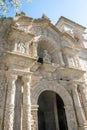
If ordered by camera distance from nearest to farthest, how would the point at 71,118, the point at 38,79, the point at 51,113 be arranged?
the point at 71,118 < the point at 38,79 < the point at 51,113

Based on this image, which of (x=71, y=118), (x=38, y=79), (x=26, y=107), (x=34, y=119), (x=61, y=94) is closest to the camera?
(x=26, y=107)

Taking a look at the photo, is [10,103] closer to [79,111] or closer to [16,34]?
[79,111]

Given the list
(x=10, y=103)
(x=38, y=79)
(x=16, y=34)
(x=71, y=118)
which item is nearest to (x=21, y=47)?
(x=16, y=34)

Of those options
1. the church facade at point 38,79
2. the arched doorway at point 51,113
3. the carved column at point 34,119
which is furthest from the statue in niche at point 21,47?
the arched doorway at point 51,113

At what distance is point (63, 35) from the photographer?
9.84 meters

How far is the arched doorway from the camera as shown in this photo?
784 centimetres

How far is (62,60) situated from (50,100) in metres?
2.70

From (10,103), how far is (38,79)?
7.02ft

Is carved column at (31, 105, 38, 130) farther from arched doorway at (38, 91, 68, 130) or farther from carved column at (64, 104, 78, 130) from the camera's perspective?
arched doorway at (38, 91, 68, 130)

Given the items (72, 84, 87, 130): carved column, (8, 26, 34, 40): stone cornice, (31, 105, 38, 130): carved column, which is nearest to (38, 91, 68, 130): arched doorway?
(72, 84, 87, 130): carved column

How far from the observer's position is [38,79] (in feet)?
22.6

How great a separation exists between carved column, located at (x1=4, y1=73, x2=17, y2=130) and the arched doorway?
142 inches

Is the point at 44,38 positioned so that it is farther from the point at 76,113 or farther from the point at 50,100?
the point at 76,113

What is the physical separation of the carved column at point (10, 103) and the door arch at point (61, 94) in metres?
1.15
